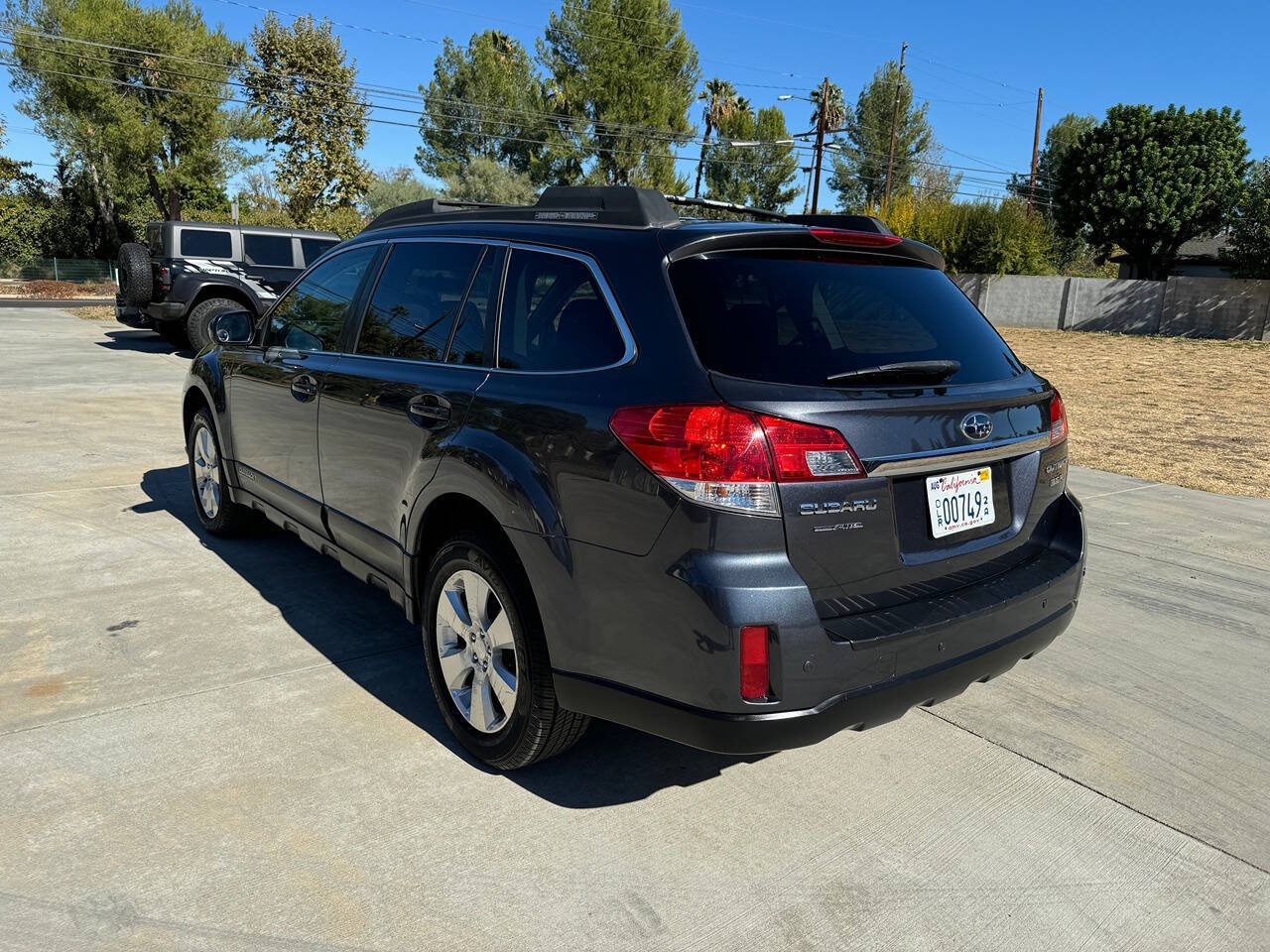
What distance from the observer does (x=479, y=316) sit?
3.24 m

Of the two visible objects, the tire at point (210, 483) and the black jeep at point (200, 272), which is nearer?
the tire at point (210, 483)

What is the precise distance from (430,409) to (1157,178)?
41024 mm

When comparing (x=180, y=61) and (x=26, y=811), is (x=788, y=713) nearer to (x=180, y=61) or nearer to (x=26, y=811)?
(x=26, y=811)

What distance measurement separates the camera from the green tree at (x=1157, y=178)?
1431 inches

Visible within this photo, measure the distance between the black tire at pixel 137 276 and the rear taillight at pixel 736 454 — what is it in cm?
1416

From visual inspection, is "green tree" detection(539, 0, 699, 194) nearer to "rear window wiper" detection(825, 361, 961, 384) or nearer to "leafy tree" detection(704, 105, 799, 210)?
"leafy tree" detection(704, 105, 799, 210)

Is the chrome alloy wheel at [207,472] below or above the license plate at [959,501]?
below

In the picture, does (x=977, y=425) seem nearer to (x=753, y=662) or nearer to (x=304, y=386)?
(x=753, y=662)

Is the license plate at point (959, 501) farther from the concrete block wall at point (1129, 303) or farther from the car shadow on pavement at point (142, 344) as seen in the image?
the concrete block wall at point (1129, 303)

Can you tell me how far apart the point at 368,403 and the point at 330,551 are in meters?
0.83

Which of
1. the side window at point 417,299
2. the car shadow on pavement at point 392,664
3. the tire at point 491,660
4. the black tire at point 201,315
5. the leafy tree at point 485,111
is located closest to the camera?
the tire at point 491,660

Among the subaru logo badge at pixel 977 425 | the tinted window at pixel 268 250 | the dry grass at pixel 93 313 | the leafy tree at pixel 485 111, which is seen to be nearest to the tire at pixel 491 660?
the subaru logo badge at pixel 977 425

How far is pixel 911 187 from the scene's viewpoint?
205 feet

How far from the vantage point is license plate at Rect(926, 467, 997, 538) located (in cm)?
269
